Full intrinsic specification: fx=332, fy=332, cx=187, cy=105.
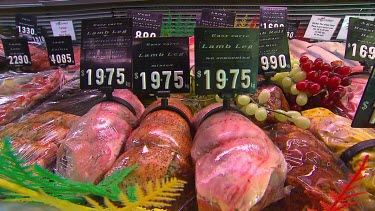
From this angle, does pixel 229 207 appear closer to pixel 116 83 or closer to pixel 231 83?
pixel 231 83

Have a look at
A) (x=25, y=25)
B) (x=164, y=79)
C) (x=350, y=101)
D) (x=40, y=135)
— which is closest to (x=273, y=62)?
(x=350, y=101)

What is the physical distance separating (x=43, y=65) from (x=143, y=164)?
2.41m

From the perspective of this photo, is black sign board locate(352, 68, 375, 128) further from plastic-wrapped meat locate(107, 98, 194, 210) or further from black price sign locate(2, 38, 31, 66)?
black price sign locate(2, 38, 31, 66)

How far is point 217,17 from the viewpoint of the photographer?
242cm

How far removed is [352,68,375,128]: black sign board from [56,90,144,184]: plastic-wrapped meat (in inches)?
35.7

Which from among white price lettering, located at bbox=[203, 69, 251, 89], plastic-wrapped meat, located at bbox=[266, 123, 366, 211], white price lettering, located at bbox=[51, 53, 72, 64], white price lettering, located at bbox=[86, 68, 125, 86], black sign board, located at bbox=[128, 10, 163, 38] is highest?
black sign board, located at bbox=[128, 10, 163, 38]

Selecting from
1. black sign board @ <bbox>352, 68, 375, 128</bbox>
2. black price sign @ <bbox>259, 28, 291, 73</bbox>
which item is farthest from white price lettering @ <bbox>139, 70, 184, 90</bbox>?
black sign board @ <bbox>352, 68, 375, 128</bbox>

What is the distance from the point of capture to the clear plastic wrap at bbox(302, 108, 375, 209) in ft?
3.90

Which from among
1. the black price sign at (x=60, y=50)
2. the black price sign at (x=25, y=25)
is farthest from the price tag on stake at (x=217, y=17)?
the black price sign at (x=25, y=25)

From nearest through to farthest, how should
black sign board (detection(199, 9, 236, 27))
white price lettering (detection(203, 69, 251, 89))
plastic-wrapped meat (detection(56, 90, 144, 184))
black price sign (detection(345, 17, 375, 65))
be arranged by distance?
plastic-wrapped meat (detection(56, 90, 144, 184)), white price lettering (detection(203, 69, 251, 89)), black price sign (detection(345, 17, 375, 65)), black sign board (detection(199, 9, 236, 27))

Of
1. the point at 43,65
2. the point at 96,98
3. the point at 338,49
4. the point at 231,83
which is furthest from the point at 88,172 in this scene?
the point at 338,49

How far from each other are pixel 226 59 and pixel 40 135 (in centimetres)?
94

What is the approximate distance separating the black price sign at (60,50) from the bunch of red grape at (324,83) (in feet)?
5.68

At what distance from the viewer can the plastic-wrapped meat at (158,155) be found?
104cm
